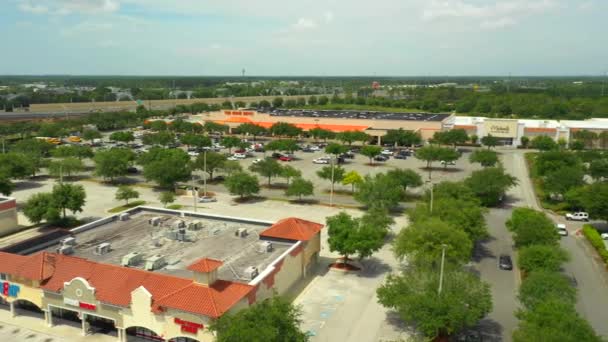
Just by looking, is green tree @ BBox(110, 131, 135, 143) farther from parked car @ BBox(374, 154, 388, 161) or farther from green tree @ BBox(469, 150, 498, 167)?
green tree @ BBox(469, 150, 498, 167)

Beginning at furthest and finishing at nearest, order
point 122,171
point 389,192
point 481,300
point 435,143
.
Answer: point 435,143, point 122,171, point 389,192, point 481,300

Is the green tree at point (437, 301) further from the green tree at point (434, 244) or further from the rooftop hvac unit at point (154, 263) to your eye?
the rooftop hvac unit at point (154, 263)

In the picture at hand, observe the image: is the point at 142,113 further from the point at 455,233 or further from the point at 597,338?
the point at 597,338

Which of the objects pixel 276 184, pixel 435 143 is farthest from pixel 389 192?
pixel 435 143

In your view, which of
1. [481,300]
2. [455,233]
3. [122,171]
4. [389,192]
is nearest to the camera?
[481,300]

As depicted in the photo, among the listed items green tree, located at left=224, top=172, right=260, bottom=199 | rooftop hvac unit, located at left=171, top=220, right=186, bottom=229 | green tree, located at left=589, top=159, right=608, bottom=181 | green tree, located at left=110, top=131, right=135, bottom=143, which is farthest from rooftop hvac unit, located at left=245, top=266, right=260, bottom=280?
green tree, located at left=110, top=131, right=135, bottom=143

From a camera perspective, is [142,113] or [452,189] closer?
[452,189]

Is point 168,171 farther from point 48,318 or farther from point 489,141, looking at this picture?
point 489,141
